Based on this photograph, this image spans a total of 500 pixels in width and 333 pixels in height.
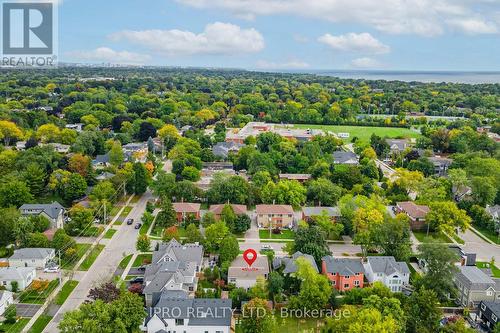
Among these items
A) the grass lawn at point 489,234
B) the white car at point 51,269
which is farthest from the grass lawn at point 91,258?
the grass lawn at point 489,234

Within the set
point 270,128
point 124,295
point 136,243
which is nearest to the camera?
point 124,295

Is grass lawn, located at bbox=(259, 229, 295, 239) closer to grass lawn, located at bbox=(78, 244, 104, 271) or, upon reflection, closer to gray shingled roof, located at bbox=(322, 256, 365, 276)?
gray shingled roof, located at bbox=(322, 256, 365, 276)

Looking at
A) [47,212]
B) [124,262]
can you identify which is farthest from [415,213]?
[47,212]

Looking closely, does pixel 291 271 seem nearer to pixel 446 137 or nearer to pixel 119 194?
pixel 119 194

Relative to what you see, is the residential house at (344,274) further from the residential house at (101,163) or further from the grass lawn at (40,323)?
the residential house at (101,163)

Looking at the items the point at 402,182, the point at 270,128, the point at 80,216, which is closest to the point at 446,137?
the point at 402,182

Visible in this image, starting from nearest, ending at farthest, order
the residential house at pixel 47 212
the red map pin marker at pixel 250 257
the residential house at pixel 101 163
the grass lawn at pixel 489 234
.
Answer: the red map pin marker at pixel 250 257, the residential house at pixel 47 212, the grass lawn at pixel 489 234, the residential house at pixel 101 163
